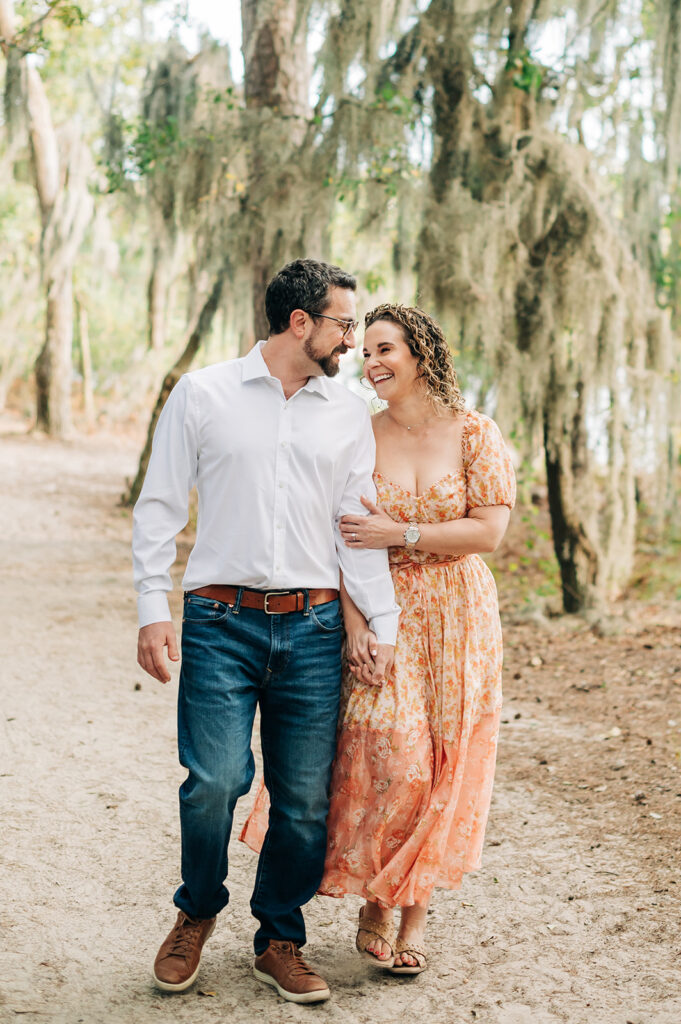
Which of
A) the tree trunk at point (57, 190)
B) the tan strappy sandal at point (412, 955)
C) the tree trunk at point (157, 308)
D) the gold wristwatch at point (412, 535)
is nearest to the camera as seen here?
the gold wristwatch at point (412, 535)

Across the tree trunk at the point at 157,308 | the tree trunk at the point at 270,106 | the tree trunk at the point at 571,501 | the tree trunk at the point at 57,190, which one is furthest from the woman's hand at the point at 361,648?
the tree trunk at the point at 57,190

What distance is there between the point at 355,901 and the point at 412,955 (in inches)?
21.9

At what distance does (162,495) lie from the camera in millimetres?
2611

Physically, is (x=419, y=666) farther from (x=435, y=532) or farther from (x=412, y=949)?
(x=412, y=949)

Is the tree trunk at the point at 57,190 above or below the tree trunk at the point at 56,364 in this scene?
above

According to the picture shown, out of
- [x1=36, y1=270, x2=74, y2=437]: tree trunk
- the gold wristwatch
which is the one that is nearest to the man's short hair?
the gold wristwatch

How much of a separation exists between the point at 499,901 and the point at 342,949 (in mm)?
619

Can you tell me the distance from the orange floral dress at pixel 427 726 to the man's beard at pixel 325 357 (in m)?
0.33

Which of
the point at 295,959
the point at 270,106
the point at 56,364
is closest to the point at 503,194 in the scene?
the point at 270,106

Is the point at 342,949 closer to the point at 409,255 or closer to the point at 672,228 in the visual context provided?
the point at 409,255

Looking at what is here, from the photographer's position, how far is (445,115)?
714 cm

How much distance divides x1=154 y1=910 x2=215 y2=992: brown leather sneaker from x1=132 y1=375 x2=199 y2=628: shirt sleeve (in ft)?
2.65

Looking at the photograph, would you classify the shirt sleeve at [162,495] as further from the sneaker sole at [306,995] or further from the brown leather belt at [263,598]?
the sneaker sole at [306,995]

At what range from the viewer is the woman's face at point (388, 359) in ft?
9.09
